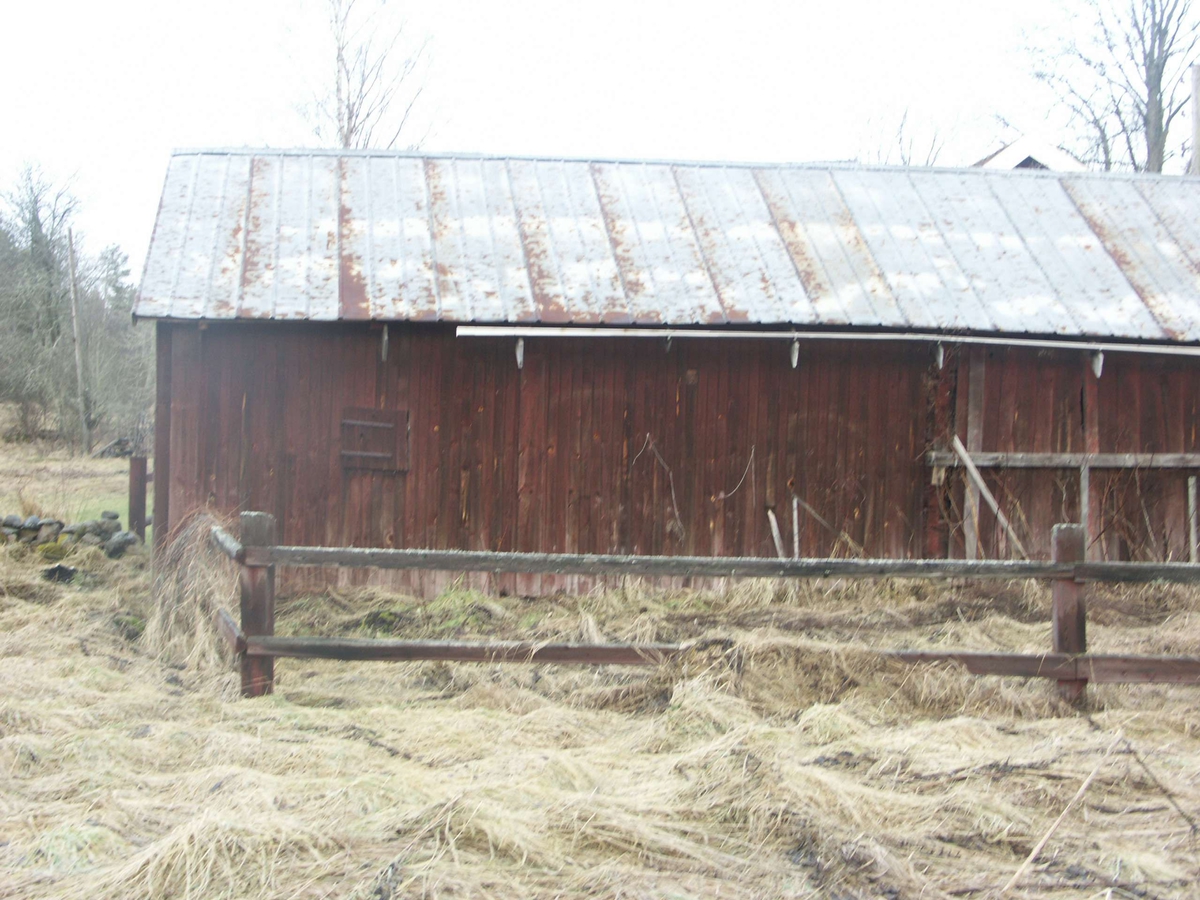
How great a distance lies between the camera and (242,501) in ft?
30.0

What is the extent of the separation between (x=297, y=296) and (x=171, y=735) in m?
4.85

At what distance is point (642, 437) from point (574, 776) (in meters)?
5.44

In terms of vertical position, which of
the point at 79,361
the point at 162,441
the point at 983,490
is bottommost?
the point at 983,490

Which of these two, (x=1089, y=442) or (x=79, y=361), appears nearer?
(x=1089, y=442)

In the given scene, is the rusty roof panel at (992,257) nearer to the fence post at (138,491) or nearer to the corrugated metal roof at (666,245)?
the corrugated metal roof at (666,245)

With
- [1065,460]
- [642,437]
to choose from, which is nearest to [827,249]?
[642,437]

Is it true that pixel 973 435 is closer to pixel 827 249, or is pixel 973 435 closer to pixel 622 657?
pixel 827 249

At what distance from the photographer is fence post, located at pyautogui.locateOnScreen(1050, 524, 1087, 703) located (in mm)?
5699

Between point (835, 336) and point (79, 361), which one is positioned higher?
point (79, 361)

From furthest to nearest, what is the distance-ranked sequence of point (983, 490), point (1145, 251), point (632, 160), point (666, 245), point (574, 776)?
1. point (632, 160)
2. point (1145, 251)
3. point (666, 245)
4. point (983, 490)
5. point (574, 776)

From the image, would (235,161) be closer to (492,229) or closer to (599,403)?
(492,229)

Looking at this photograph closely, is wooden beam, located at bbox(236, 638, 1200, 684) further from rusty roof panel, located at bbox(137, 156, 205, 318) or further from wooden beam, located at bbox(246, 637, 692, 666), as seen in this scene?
rusty roof panel, located at bbox(137, 156, 205, 318)

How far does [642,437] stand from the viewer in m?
9.63

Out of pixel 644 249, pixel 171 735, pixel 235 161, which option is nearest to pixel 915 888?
pixel 171 735
